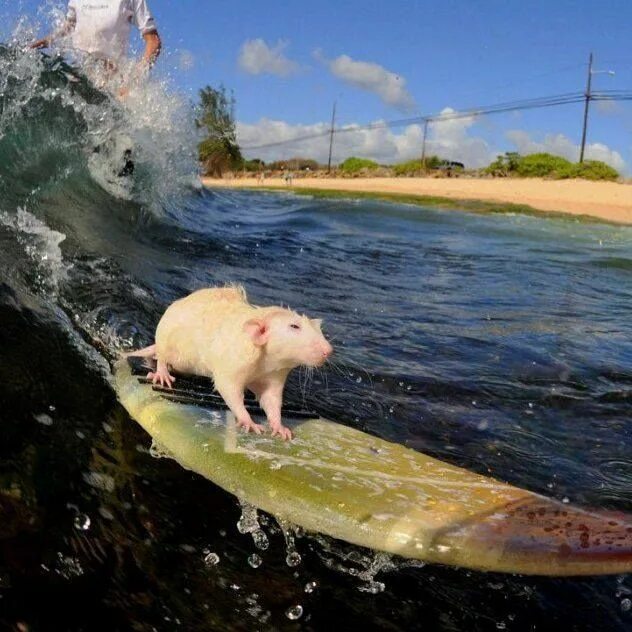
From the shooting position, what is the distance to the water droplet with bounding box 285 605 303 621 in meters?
1.78

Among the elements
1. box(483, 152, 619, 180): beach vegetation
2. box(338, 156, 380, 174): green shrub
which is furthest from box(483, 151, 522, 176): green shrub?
box(338, 156, 380, 174): green shrub

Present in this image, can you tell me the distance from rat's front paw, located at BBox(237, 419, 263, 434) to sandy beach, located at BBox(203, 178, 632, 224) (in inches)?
834

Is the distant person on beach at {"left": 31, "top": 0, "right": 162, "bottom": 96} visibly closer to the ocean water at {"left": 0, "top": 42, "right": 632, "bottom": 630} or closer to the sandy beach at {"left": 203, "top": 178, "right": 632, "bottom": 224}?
the ocean water at {"left": 0, "top": 42, "right": 632, "bottom": 630}

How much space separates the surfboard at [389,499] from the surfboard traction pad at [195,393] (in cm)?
8

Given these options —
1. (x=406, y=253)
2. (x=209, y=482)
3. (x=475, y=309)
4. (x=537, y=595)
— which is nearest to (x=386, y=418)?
(x=209, y=482)

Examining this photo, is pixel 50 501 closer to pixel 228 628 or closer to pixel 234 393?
pixel 228 628

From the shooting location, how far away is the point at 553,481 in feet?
8.96

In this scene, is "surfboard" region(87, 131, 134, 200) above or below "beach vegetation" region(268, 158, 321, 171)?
below

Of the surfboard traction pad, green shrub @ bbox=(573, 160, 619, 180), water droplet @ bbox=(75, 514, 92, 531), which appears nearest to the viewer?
water droplet @ bbox=(75, 514, 92, 531)

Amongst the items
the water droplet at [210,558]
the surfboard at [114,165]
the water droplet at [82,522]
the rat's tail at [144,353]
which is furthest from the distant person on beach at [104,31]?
the water droplet at [210,558]

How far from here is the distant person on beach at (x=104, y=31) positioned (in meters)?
7.08

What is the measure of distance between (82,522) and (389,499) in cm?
86

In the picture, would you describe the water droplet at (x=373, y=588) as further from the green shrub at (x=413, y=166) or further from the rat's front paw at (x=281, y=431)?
the green shrub at (x=413, y=166)

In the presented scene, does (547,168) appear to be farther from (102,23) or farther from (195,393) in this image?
(195,393)
